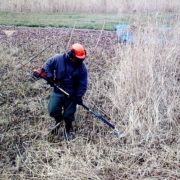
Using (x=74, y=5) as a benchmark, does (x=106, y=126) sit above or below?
below

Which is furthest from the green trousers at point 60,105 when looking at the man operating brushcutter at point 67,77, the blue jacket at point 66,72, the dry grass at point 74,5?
the dry grass at point 74,5

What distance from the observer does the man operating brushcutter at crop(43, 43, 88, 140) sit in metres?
2.59

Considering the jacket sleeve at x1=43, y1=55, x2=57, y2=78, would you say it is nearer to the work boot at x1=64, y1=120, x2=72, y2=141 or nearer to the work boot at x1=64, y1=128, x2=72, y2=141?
the work boot at x1=64, y1=120, x2=72, y2=141

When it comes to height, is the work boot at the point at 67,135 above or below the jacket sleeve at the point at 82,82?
below

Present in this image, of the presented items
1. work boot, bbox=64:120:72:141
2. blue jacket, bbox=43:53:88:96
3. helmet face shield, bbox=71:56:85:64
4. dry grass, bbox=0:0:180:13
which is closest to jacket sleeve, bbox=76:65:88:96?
blue jacket, bbox=43:53:88:96

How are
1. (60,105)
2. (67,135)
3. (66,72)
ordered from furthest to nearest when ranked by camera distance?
(67,135) → (60,105) → (66,72)

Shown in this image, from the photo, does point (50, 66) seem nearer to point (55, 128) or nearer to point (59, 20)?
point (55, 128)

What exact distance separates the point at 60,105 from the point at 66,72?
16.1 inches

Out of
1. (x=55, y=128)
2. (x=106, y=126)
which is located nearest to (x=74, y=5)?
(x=106, y=126)

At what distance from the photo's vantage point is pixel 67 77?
2.72 meters

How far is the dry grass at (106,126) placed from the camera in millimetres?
2602

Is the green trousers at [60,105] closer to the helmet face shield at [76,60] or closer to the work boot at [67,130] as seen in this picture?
the work boot at [67,130]

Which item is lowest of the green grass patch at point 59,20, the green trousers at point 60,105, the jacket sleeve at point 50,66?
the green trousers at point 60,105

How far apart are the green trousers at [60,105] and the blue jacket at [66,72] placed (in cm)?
11
